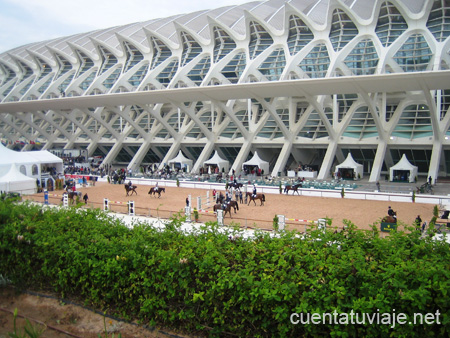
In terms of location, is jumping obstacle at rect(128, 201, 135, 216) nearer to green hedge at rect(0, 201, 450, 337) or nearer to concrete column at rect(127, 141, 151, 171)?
green hedge at rect(0, 201, 450, 337)

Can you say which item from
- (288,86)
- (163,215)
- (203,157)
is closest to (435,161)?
(288,86)

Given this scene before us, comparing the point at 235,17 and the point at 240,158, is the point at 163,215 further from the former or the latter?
the point at 235,17

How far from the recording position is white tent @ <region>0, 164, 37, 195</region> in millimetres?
24828

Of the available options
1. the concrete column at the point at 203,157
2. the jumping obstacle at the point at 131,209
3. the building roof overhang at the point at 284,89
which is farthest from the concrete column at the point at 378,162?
the jumping obstacle at the point at 131,209

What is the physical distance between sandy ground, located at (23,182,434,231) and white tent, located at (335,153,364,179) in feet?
29.4

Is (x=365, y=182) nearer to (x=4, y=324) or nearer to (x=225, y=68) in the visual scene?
(x=225, y=68)

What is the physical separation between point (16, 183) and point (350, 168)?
2588 centimetres

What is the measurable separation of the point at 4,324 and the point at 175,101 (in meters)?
29.1

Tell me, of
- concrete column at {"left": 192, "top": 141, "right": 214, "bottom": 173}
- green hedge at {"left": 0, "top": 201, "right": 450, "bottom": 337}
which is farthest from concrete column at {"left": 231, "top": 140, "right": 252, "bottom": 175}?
green hedge at {"left": 0, "top": 201, "right": 450, "bottom": 337}

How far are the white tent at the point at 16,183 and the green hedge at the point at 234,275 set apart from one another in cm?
1629

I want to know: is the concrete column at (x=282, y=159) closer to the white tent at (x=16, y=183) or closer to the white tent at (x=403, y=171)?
the white tent at (x=403, y=171)

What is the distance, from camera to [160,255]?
7.97 m

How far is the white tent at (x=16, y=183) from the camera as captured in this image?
24828mm

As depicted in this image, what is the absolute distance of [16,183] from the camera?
83.8 feet
